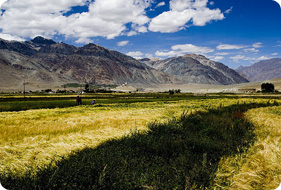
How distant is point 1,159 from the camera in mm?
6285

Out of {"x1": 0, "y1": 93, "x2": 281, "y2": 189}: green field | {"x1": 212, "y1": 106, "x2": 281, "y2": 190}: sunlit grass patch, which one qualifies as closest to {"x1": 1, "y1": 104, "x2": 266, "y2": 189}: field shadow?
{"x1": 0, "y1": 93, "x2": 281, "y2": 189}: green field

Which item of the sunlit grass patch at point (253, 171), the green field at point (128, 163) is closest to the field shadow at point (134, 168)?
the green field at point (128, 163)

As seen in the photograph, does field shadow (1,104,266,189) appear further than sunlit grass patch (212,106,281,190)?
Yes

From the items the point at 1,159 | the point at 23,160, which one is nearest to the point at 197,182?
the point at 23,160

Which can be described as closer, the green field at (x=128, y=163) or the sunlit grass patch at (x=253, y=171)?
the sunlit grass patch at (x=253, y=171)

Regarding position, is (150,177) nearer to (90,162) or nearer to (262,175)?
(90,162)

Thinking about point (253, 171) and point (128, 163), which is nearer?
point (253, 171)

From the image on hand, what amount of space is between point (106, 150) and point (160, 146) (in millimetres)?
2397

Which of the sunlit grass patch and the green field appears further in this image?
the green field

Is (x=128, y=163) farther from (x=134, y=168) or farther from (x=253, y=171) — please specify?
(x=253, y=171)

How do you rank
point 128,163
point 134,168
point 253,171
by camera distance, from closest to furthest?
point 253,171, point 134,168, point 128,163

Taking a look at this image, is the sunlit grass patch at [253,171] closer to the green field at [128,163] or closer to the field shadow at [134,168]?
the green field at [128,163]

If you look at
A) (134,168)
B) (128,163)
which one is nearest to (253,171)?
(134,168)

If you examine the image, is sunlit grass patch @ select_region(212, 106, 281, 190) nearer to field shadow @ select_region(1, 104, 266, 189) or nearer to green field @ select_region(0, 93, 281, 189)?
green field @ select_region(0, 93, 281, 189)
